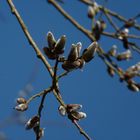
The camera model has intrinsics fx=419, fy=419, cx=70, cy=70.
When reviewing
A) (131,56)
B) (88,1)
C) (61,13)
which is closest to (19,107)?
(131,56)

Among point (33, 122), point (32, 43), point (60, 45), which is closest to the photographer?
point (60, 45)

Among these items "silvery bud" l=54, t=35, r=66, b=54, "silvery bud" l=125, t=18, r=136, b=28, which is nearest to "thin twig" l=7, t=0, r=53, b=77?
"silvery bud" l=54, t=35, r=66, b=54

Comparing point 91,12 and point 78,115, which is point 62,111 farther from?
point 91,12

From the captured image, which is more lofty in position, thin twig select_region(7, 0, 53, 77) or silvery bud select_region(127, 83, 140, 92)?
thin twig select_region(7, 0, 53, 77)

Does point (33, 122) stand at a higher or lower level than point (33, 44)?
lower

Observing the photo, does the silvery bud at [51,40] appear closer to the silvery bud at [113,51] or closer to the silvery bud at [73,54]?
the silvery bud at [73,54]

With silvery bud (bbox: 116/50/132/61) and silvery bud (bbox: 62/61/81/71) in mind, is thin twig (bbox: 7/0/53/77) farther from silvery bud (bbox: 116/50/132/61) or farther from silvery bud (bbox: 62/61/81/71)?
silvery bud (bbox: 116/50/132/61)

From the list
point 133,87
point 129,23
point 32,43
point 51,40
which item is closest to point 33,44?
point 32,43

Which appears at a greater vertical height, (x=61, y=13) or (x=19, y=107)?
(x=61, y=13)

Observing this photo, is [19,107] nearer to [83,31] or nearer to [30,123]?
[30,123]

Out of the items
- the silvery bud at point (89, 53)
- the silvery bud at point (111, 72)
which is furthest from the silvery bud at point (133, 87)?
the silvery bud at point (89, 53)

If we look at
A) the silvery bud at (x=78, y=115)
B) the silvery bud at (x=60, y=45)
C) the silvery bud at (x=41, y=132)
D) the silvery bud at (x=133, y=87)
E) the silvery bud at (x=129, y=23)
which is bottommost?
the silvery bud at (x=78, y=115)
